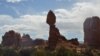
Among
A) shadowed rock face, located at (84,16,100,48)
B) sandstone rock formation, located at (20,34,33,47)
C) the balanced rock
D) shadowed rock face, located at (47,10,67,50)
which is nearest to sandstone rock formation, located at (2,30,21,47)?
sandstone rock formation, located at (20,34,33,47)

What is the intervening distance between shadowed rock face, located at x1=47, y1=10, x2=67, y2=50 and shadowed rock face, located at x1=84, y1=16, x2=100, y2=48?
20086mm

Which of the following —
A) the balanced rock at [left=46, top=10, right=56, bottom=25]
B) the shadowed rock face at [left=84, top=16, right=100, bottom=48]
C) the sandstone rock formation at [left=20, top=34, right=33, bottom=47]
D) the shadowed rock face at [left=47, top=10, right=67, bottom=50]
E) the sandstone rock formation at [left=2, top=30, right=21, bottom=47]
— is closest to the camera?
the shadowed rock face at [left=47, top=10, right=67, bottom=50]

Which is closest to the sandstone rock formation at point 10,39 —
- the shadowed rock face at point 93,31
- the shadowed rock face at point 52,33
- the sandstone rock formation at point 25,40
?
the sandstone rock formation at point 25,40

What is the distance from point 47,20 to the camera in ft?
360

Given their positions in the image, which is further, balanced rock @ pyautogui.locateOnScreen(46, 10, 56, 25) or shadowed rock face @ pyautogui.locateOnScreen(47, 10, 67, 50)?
balanced rock @ pyautogui.locateOnScreen(46, 10, 56, 25)

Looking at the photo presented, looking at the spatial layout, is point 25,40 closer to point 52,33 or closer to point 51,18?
point 51,18

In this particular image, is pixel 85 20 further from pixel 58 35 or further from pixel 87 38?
pixel 58 35

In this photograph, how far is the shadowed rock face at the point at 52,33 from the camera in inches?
4213

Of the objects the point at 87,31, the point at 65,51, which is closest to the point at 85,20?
the point at 87,31

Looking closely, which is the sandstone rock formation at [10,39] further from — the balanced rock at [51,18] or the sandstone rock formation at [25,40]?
the balanced rock at [51,18]

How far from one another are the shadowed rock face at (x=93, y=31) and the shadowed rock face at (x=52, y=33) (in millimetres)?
20086

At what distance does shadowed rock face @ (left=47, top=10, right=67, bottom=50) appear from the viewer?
351 feet

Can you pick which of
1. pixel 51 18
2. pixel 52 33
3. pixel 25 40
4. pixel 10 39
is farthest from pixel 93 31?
pixel 10 39

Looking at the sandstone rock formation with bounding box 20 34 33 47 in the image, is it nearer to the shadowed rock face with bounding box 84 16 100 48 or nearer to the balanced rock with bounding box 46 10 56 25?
the shadowed rock face with bounding box 84 16 100 48
